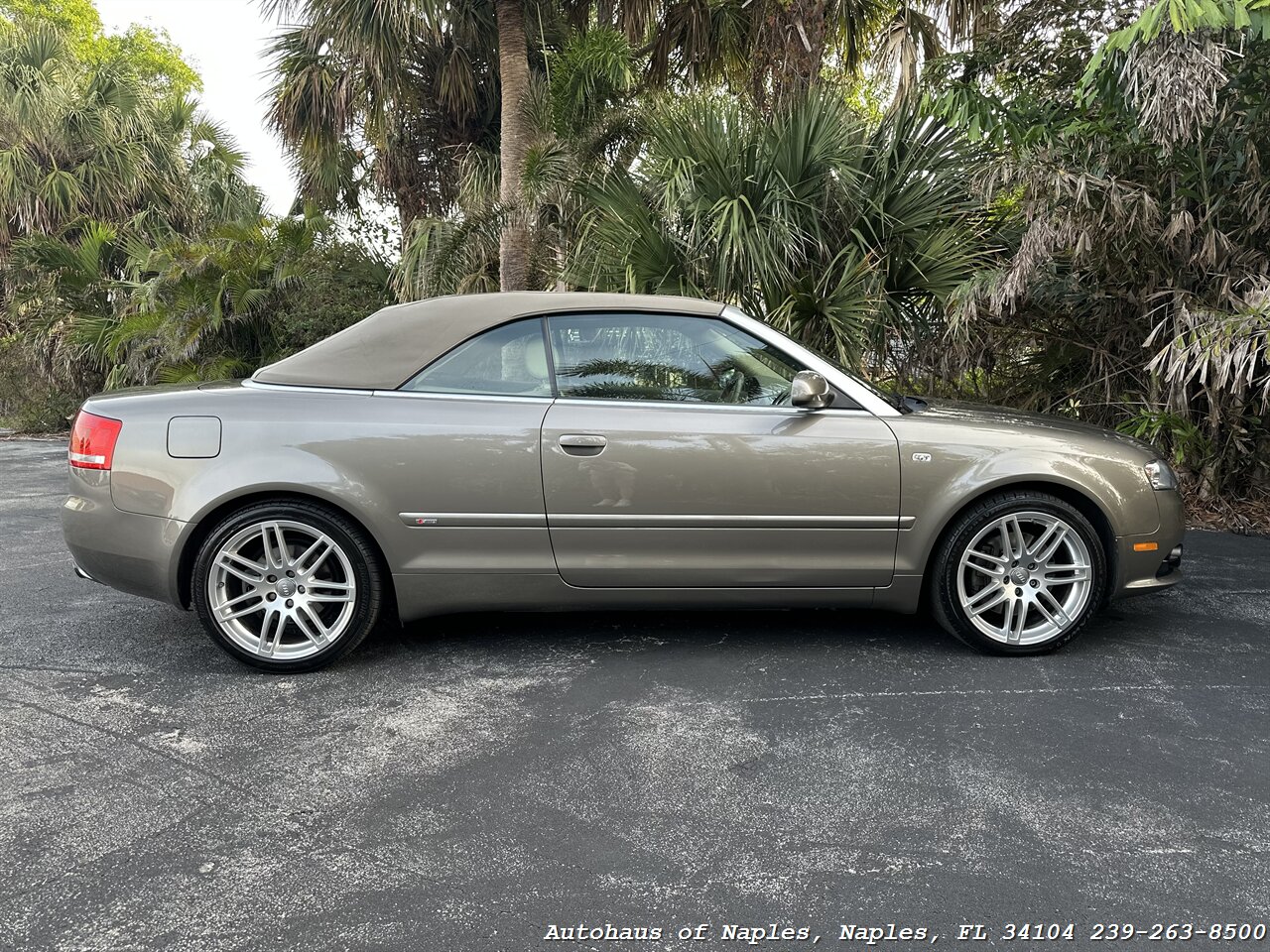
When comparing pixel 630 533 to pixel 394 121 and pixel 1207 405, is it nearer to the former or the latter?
pixel 1207 405

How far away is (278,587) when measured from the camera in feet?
13.3

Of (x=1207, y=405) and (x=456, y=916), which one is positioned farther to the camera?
(x=1207, y=405)

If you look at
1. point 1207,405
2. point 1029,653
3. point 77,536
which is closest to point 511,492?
point 77,536

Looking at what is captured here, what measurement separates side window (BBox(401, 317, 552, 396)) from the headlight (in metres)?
2.55

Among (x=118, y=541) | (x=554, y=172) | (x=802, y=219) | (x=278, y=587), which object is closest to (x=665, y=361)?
(x=278, y=587)

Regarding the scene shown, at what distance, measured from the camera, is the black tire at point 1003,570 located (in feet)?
13.7

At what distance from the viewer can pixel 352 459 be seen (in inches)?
157

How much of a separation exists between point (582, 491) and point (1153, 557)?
7.89 feet

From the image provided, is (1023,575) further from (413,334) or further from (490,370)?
(413,334)

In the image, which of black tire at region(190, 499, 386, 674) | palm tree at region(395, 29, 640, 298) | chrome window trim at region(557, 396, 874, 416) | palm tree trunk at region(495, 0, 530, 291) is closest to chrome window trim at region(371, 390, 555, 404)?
chrome window trim at region(557, 396, 874, 416)

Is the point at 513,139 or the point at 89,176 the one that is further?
the point at 89,176

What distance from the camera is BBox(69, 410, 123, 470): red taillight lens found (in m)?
4.05

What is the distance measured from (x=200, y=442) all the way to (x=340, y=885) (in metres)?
2.10

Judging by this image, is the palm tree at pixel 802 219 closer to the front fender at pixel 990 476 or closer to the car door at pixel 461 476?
the front fender at pixel 990 476
